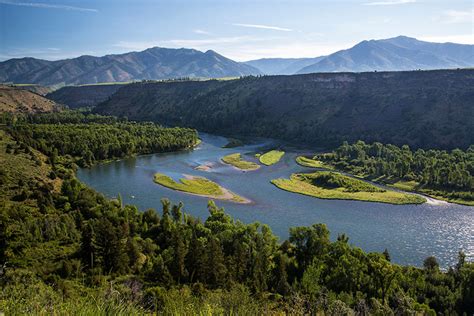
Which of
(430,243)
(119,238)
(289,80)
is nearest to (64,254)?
(119,238)

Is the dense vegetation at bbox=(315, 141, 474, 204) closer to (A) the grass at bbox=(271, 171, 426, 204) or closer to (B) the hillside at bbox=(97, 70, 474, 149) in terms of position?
(A) the grass at bbox=(271, 171, 426, 204)

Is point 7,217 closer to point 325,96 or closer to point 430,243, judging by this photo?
point 430,243

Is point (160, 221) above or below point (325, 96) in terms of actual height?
below

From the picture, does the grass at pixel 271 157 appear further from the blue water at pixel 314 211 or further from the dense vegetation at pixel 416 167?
the dense vegetation at pixel 416 167

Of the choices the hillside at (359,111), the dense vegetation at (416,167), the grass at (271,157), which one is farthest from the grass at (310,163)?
the hillside at (359,111)

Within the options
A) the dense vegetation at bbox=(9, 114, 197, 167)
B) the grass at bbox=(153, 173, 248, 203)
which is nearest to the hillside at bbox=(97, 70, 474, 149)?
the dense vegetation at bbox=(9, 114, 197, 167)

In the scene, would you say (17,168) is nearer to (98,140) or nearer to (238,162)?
(98,140)
